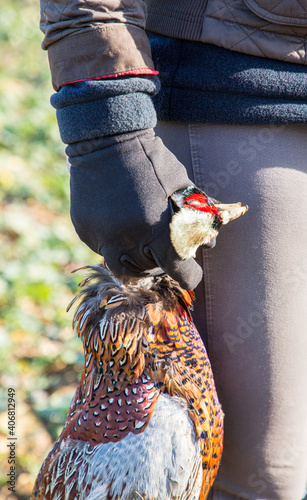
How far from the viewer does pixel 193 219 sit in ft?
3.91

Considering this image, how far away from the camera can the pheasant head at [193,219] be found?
1.17 meters

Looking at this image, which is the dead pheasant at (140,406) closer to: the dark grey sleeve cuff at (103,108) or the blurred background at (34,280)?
the dark grey sleeve cuff at (103,108)

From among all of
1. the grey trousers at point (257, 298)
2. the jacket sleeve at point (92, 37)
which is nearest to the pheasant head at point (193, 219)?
the grey trousers at point (257, 298)

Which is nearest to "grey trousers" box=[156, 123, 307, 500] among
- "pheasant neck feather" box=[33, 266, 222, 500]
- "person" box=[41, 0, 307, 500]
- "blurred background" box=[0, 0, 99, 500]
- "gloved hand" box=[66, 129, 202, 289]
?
"person" box=[41, 0, 307, 500]

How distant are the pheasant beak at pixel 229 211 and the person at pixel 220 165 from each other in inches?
4.0

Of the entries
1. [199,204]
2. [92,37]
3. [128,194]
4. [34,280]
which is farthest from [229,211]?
[34,280]

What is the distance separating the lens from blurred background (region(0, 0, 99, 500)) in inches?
112

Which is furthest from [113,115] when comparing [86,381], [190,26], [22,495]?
[22,495]

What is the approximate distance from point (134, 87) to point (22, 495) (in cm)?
224

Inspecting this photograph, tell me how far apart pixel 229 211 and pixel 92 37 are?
21.3 inches

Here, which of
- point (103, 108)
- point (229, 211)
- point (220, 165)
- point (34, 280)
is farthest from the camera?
point (34, 280)

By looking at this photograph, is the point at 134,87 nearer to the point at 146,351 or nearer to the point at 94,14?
the point at 94,14

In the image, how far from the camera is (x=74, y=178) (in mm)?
1210

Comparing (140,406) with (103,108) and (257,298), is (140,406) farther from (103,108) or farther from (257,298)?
(103,108)
